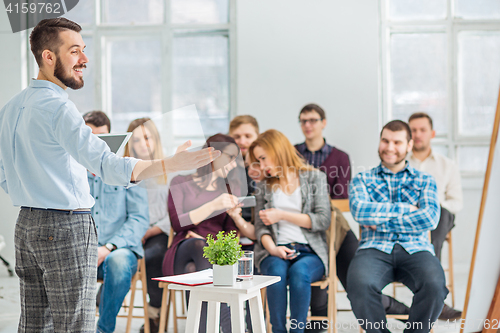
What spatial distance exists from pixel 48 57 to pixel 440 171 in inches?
116

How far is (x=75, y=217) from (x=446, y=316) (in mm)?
2397

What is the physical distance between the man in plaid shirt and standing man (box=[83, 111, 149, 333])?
3.82 feet

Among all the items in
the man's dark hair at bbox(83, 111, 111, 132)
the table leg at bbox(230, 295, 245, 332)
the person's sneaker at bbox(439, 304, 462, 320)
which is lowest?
the person's sneaker at bbox(439, 304, 462, 320)

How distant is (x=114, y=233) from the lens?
256cm

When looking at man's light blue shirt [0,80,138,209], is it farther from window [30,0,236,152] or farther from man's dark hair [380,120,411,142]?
window [30,0,236,152]

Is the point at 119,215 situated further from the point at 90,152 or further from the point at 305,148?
the point at 305,148

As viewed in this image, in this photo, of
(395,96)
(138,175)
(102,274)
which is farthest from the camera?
(395,96)

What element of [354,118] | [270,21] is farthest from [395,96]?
[270,21]

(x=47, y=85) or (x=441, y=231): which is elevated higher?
(x=47, y=85)

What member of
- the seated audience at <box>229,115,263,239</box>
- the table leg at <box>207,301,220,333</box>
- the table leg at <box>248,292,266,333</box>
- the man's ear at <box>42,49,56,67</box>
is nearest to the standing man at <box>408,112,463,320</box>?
the seated audience at <box>229,115,263,239</box>

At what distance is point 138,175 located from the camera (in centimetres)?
123

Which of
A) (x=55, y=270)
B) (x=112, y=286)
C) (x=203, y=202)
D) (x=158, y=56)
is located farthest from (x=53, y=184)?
(x=158, y=56)

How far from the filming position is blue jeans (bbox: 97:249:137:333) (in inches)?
89.4

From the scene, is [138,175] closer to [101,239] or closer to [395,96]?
[101,239]
